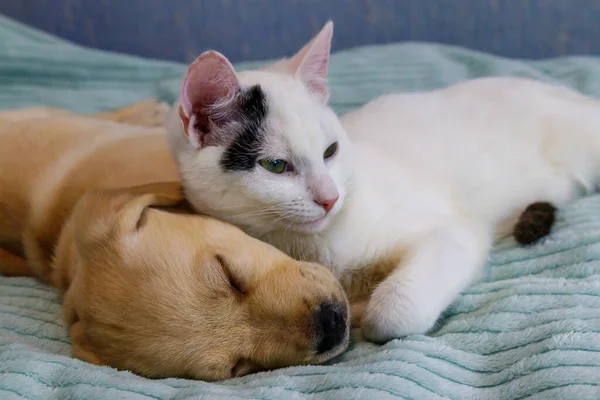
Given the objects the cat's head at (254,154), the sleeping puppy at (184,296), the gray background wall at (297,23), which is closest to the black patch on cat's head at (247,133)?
the cat's head at (254,154)

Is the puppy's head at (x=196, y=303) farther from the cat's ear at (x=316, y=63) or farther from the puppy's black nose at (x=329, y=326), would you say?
the cat's ear at (x=316, y=63)

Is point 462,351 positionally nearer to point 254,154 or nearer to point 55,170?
point 254,154

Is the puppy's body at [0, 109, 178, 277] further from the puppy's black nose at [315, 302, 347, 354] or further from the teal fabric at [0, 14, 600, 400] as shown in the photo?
the puppy's black nose at [315, 302, 347, 354]

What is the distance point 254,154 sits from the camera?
1.13 m

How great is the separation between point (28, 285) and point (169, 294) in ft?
2.38

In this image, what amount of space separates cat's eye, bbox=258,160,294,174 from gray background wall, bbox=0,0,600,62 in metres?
1.99

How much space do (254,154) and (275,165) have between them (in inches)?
1.8

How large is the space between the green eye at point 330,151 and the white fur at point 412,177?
1 cm

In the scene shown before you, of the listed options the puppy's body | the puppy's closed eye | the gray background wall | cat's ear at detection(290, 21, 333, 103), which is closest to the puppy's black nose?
the puppy's closed eye

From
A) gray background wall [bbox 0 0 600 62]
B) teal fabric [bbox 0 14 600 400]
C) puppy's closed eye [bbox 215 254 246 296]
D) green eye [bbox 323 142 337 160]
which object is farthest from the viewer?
gray background wall [bbox 0 0 600 62]

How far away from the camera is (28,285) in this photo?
1523 millimetres

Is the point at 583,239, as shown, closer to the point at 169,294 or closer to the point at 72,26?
the point at 169,294

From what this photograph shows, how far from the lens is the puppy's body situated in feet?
4.92

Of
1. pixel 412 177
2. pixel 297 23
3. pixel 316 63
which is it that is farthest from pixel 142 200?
pixel 297 23
